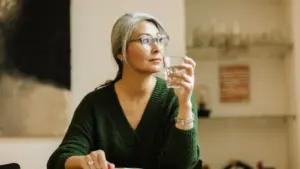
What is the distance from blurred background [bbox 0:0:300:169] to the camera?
262 cm

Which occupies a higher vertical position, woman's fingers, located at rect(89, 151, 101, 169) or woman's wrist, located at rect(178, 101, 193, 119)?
woman's wrist, located at rect(178, 101, 193, 119)

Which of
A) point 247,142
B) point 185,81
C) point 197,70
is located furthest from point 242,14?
point 185,81

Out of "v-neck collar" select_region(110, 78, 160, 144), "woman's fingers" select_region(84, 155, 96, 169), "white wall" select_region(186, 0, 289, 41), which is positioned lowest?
"woman's fingers" select_region(84, 155, 96, 169)

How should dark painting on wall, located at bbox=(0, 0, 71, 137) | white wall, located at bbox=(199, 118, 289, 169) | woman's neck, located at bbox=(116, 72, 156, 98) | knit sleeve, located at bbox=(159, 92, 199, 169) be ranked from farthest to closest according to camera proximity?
white wall, located at bbox=(199, 118, 289, 169)
dark painting on wall, located at bbox=(0, 0, 71, 137)
woman's neck, located at bbox=(116, 72, 156, 98)
knit sleeve, located at bbox=(159, 92, 199, 169)

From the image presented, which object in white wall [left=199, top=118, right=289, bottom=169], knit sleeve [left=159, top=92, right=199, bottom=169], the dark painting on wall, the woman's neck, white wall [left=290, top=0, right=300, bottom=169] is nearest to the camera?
knit sleeve [left=159, top=92, right=199, bottom=169]

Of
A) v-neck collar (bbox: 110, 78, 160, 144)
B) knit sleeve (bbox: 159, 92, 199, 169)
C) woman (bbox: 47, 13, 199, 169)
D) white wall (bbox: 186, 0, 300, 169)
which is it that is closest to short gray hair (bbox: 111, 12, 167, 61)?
woman (bbox: 47, 13, 199, 169)

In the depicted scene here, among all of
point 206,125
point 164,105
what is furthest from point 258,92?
point 164,105

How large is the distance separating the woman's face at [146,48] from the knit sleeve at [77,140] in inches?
8.1

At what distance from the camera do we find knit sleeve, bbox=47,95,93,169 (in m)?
1.30

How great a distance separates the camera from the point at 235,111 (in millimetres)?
2926

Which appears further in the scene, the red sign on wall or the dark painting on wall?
the red sign on wall

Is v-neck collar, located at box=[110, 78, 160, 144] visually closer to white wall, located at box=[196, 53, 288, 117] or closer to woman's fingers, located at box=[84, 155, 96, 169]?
woman's fingers, located at box=[84, 155, 96, 169]

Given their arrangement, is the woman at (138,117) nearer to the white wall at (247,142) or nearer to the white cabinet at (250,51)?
the white cabinet at (250,51)

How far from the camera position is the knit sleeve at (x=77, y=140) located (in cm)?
130
